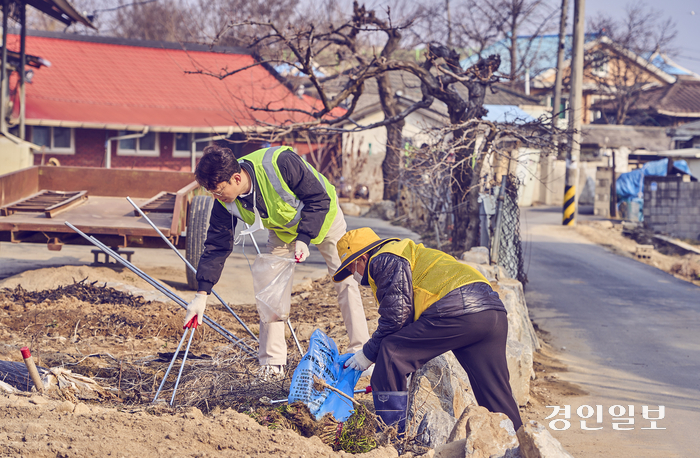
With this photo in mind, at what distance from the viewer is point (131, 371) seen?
3980 mm

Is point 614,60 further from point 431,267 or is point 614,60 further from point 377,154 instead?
point 431,267

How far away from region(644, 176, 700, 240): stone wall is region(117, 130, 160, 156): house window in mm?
12445

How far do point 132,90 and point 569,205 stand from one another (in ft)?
39.6

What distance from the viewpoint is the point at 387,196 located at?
18.3 meters

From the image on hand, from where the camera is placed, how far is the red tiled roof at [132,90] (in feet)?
53.8

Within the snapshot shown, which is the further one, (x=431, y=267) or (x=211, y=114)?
(x=211, y=114)

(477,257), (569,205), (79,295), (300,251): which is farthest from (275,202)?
(569,205)

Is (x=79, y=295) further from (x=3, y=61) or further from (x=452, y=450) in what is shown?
(x=3, y=61)

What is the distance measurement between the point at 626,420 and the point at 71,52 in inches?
757

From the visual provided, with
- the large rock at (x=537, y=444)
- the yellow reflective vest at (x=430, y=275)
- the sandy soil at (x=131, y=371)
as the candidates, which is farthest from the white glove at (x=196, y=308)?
the large rock at (x=537, y=444)

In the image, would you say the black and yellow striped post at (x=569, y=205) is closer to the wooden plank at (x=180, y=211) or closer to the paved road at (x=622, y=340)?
the paved road at (x=622, y=340)

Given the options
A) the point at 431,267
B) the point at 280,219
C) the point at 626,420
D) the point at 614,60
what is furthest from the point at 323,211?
the point at 614,60

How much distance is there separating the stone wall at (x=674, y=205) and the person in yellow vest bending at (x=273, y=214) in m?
12.6

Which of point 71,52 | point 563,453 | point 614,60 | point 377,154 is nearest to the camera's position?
point 563,453
